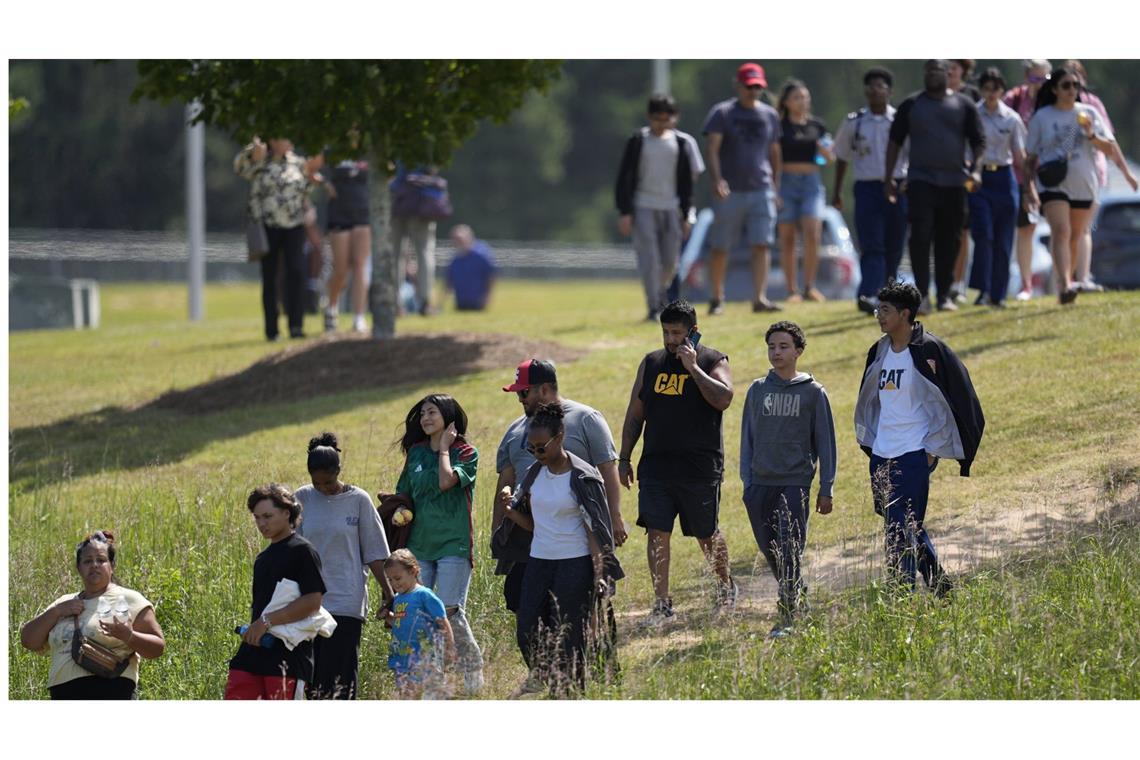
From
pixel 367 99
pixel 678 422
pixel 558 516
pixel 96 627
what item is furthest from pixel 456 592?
pixel 367 99

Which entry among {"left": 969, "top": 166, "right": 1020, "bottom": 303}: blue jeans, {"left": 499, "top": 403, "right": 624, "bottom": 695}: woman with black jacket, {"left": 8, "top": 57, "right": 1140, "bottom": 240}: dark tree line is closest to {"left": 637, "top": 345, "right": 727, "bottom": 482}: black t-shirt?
{"left": 499, "top": 403, "right": 624, "bottom": 695}: woman with black jacket

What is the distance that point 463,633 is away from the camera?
385 inches

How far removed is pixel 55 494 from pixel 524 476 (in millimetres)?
5467

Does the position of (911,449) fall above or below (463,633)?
above

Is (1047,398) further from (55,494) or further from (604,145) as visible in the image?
(604,145)

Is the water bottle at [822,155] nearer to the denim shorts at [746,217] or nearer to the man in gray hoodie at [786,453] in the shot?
the denim shorts at [746,217]

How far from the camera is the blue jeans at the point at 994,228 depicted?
53.0 ft

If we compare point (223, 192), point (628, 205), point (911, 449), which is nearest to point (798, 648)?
point (911, 449)

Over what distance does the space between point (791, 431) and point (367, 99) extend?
791cm

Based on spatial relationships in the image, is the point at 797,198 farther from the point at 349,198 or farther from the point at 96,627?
the point at 96,627

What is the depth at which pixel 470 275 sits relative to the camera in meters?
27.9

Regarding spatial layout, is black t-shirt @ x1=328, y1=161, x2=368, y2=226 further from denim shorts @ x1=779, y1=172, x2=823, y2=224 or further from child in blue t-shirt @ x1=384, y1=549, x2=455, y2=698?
child in blue t-shirt @ x1=384, y1=549, x2=455, y2=698

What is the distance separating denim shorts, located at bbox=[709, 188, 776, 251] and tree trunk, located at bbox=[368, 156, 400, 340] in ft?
9.79

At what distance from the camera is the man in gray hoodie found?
9.99 metres
